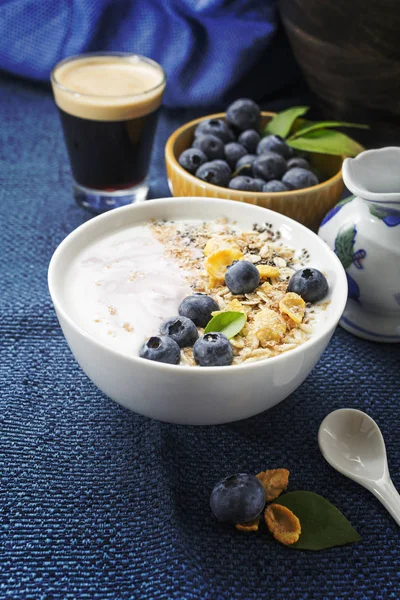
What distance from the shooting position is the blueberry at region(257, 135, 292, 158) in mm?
1517

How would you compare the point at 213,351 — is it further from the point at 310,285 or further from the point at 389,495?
the point at 389,495

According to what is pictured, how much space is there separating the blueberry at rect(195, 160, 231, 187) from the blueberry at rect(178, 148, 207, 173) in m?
0.02

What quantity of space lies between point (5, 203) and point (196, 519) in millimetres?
1011

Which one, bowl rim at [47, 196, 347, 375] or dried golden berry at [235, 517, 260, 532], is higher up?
bowl rim at [47, 196, 347, 375]

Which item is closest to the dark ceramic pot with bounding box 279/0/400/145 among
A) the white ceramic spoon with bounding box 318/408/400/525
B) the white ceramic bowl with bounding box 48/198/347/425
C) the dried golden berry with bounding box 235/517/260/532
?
the white ceramic bowl with bounding box 48/198/347/425

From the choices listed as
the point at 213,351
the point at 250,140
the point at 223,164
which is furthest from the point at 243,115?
the point at 213,351

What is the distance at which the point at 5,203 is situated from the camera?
1.66 m

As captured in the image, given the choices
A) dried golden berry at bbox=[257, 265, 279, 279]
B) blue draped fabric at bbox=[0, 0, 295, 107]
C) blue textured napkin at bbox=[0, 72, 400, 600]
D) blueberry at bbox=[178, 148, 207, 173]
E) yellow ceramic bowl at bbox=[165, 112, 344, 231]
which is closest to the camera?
blue textured napkin at bbox=[0, 72, 400, 600]

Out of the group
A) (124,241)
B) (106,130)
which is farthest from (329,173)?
(124,241)

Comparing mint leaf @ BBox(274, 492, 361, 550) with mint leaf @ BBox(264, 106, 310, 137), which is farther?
mint leaf @ BBox(264, 106, 310, 137)

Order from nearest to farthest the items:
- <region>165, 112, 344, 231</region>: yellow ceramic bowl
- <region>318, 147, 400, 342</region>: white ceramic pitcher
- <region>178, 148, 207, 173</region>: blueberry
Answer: <region>318, 147, 400, 342</region>: white ceramic pitcher → <region>165, 112, 344, 231</region>: yellow ceramic bowl → <region>178, 148, 207, 173</region>: blueberry

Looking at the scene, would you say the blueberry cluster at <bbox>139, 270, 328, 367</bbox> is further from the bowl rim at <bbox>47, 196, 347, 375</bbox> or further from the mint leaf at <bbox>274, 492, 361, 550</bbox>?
the mint leaf at <bbox>274, 492, 361, 550</bbox>

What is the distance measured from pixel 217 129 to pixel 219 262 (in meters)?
0.56

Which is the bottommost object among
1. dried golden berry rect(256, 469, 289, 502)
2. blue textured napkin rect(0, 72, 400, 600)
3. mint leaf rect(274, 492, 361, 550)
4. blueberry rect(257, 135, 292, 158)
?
blue textured napkin rect(0, 72, 400, 600)
